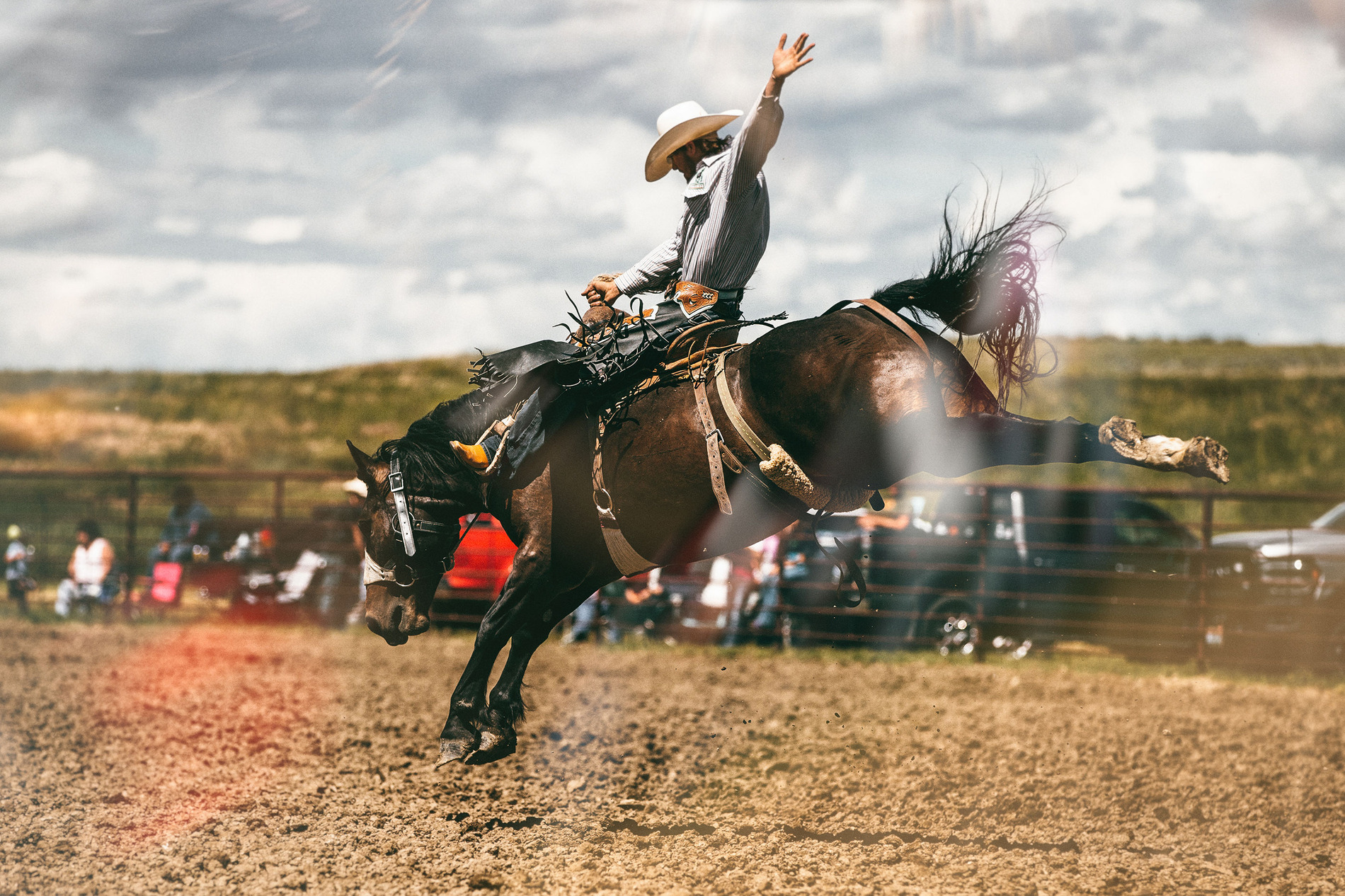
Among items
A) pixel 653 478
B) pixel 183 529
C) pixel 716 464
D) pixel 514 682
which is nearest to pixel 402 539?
pixel 514 682

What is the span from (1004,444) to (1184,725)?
6197 millimetres

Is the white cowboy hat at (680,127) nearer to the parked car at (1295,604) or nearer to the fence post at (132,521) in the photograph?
the parked car at (1295,604)

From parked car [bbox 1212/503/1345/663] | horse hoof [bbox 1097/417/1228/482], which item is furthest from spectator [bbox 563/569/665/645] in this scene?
horse hoof [bbox 1097/417/1228/482]

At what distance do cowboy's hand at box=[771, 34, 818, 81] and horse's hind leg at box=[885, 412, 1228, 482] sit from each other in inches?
37.5

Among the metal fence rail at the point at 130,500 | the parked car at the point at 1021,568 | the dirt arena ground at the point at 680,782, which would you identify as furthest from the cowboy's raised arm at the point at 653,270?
the parked car at the point at 1021,568

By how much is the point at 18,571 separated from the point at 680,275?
523 inches

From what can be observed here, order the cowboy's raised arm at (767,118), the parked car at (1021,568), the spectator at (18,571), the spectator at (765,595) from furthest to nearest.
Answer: the spectator at (18,571) → the spectator at (765,595) → the parked car at (1021,568) → the cowboy's raised arm at (767,118)

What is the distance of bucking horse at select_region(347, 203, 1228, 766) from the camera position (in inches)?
117

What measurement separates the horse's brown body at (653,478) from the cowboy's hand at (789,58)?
706mm

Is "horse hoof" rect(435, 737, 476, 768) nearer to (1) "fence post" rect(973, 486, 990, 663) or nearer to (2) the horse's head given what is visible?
(2) the horse's head

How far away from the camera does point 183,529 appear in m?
13.6

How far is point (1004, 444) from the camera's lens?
2670mm

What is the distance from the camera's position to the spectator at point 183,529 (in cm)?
1297

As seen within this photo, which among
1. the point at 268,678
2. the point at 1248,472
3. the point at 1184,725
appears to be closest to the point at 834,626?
the point at 1184,725
